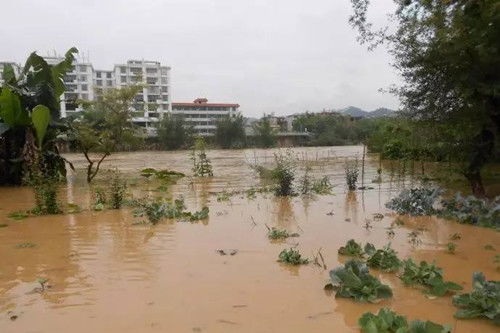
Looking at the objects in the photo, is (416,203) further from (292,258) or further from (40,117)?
(40,117)

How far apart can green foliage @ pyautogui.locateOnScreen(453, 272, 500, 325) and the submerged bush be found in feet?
13.4

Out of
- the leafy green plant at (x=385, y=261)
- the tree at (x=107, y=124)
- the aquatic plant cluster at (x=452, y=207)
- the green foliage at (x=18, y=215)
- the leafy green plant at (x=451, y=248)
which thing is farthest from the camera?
the tree at (x=107, y=124)

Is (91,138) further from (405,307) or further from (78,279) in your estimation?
(405,307)

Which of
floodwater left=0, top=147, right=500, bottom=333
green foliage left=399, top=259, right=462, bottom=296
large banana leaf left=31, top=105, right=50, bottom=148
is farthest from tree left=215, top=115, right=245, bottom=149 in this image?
green foliage left=399, top=259, right=462, bottom=296

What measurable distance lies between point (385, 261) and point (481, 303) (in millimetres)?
1239

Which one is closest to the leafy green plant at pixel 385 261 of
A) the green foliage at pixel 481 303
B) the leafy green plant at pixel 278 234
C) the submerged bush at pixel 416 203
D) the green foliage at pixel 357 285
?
the green foliage at pixel 357 285

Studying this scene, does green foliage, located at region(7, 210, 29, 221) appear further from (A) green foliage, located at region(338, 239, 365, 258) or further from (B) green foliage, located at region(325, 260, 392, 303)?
(B) green foliage, located at region(325, 260, 392, 303)

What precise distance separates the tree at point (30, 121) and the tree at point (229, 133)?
154ft

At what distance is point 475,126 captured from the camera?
8594 mm

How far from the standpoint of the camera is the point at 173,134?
55.1m

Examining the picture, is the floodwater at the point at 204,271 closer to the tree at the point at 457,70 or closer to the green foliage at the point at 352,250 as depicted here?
the green foliage at the point at 352,250

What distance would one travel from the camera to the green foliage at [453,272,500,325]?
10.7 ft

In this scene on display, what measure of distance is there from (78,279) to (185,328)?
5.53 feet

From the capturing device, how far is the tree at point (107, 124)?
1296 cm
